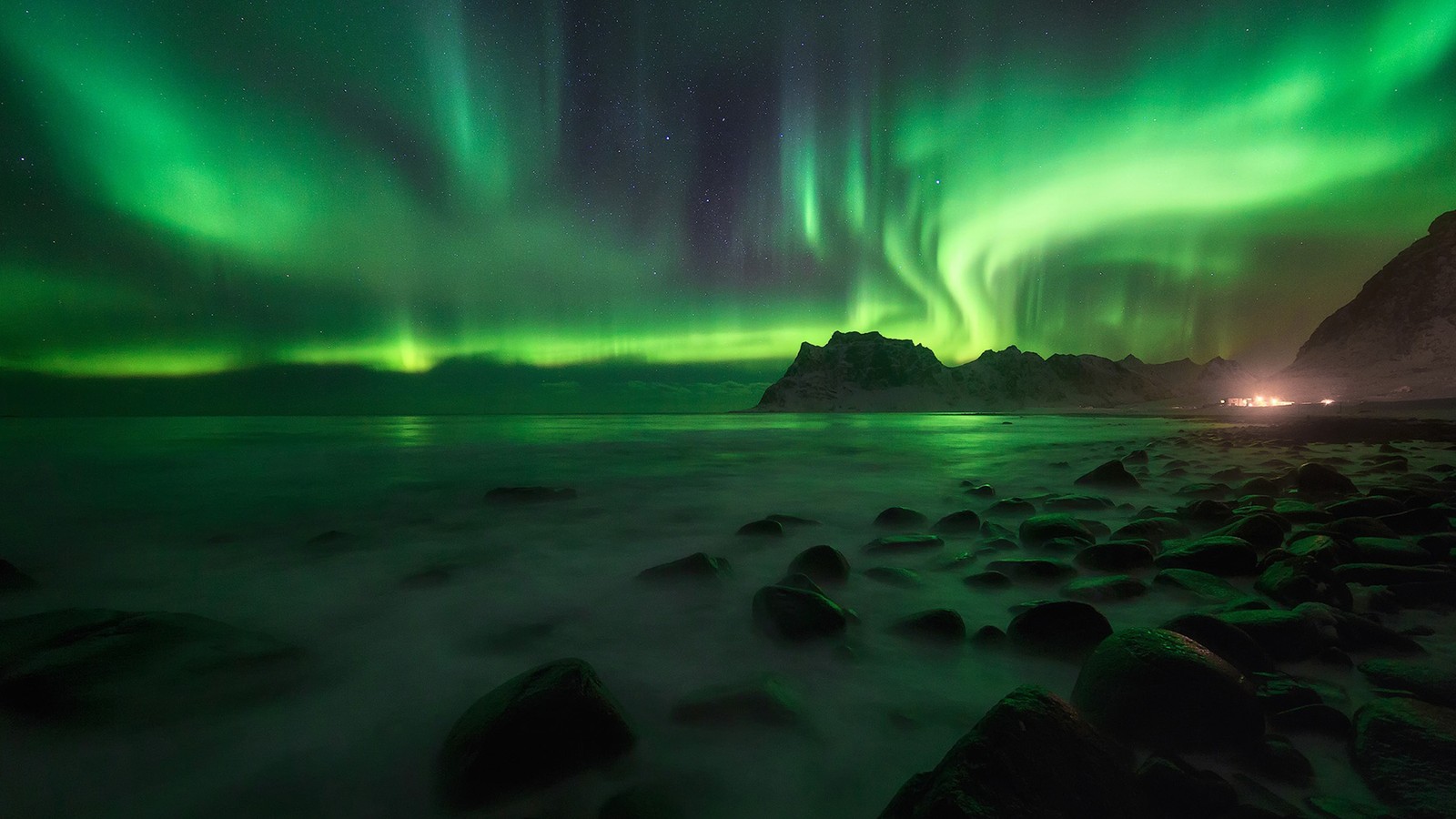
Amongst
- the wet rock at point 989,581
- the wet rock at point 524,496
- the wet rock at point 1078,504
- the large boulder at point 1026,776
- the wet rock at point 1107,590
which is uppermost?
the large boulder at point 1026,776

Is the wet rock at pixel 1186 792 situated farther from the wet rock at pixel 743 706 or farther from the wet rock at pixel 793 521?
the wet rock at pixel 793 521

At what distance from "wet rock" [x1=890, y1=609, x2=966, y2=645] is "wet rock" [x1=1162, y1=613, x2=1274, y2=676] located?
1.06m

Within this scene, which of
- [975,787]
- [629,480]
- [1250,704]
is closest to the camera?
[975,787]

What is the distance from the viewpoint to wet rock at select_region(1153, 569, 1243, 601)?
348cm

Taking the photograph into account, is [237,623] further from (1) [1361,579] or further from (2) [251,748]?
(1) [1361,579]

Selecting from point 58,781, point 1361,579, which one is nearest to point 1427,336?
point 1361,579

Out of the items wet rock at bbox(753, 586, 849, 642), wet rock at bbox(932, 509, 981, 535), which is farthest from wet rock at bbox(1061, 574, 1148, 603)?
wet rock at bbox(932, 509, 981, 535)

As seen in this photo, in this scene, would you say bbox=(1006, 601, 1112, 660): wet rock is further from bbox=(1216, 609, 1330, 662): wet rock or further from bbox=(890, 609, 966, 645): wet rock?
bbox=(1216, 609, 1330, 662): wet rock

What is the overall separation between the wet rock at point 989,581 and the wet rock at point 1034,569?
0.49ft

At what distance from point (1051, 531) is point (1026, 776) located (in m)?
4.13

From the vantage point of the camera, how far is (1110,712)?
6.84ft

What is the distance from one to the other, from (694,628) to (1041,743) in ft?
7.21

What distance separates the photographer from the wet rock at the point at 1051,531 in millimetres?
4973

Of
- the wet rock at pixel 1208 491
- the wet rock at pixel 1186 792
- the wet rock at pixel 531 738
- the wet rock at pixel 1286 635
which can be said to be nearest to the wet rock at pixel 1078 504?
the wet rock at pixel 1208 491
